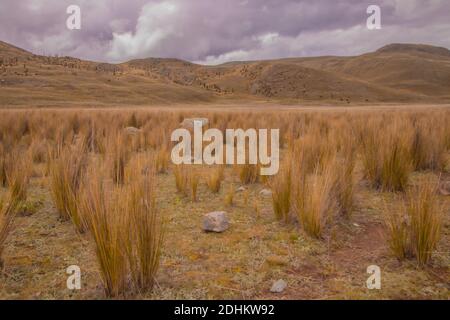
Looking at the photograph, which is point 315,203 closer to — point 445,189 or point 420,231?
point 420,231

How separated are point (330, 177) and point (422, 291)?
1.11 m

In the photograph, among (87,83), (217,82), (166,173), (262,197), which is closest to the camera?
(262,197)

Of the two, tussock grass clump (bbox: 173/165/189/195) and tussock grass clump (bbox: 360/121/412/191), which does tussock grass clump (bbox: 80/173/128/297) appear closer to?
tussock grass clump (bbox: 173/165/189/195)

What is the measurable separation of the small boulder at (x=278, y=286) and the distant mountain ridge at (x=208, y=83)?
983 inches

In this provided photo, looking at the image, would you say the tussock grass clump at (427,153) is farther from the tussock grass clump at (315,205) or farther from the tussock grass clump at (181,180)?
the tussock grass clump at (181,180)

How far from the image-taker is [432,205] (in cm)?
245

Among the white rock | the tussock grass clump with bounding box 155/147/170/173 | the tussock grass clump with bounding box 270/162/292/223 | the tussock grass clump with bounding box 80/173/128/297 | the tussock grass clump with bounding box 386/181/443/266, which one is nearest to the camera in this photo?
the tussock grass clump with bounding box 80/173/128/297

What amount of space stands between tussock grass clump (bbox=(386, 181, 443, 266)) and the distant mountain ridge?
25.1 metres

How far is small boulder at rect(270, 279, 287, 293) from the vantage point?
7.05 ft

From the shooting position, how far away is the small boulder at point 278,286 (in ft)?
7.05

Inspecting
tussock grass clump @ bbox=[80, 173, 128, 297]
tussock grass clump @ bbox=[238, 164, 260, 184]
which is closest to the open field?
tussock grass clump @ bbox=[80, 173, 128, 297]

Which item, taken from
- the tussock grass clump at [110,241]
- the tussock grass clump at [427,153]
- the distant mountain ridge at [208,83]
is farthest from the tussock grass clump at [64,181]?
the distant mountain ridge at [208,83]
